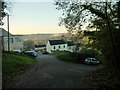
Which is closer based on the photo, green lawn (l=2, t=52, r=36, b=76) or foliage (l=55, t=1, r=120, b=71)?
foliage (l=55, t=1, r=120, b=71)

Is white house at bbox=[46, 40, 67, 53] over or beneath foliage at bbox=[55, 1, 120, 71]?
beneath

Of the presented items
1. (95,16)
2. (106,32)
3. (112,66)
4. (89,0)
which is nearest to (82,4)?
(89,0)

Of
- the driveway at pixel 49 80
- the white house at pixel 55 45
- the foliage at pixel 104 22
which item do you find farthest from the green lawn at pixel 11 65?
the white house at pixel 55 45

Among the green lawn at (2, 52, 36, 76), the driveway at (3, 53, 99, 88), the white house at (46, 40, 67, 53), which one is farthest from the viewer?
the white house at (46, 40, 67, 53)

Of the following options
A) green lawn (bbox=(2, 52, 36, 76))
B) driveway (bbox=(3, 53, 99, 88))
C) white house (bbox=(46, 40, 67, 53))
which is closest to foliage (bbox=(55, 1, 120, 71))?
driveway (bbox=(3, 53, 99, 88))

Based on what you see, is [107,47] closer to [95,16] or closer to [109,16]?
[109,16]

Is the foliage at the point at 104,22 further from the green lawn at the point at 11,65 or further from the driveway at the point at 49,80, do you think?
the green lawn at the point at 11,65

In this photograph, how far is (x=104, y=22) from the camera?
5262 millimetres

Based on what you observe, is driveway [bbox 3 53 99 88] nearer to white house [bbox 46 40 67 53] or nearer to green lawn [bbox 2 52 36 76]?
green lawn [bbox 2 52 36 76]

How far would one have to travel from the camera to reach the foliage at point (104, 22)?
15.6 feet

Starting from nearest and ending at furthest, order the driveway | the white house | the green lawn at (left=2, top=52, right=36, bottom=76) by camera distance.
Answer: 1. the driveway
2. the green lawn at (left=2, top=52, right=36, bottom=76)
3. the white house

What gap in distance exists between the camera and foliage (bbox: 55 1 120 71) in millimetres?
4763

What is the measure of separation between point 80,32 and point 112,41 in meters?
3.05

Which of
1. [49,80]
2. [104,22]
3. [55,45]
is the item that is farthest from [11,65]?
[55,45]
